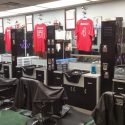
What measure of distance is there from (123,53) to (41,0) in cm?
228

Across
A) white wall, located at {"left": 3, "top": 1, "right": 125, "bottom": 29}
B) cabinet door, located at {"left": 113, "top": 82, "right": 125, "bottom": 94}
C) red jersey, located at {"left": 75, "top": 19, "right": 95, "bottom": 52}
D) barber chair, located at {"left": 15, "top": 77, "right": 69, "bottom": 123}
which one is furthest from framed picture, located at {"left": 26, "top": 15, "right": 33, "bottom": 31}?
cabinet door, located at {"left": 113, "top": 82, "right": 125, "bottom": 94}

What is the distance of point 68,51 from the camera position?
20.8 feet

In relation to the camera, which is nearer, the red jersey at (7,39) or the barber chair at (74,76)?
the barber chair at (74,76)

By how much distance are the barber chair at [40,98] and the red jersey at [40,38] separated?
2.36m

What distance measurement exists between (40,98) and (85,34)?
2.38 meters

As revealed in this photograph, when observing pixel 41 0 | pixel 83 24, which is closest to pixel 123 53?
pixel 83 24

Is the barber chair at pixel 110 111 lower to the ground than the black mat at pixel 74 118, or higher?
higher

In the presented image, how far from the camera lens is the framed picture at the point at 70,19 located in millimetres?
6680

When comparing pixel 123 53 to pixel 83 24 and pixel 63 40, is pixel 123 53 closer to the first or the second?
pixel 83 24

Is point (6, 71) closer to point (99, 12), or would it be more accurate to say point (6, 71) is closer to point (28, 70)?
point (28, 70)

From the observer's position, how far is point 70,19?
268 inches

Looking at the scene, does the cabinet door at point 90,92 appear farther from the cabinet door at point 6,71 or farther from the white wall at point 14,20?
the white wall at point 14,20

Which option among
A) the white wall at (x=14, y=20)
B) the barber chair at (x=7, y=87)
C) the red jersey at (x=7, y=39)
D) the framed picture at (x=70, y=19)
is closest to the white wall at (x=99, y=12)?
the framed picture at (x=70, y=19)

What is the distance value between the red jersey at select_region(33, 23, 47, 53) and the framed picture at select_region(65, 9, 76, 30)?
34.0 inches
